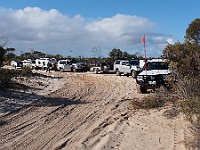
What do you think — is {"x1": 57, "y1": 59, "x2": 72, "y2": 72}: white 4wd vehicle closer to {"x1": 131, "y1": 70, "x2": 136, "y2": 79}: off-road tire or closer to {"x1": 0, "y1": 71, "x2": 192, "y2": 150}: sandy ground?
{"x1": 131, "y1": 70, "x2": 136, "y2": 79}: off-road tire

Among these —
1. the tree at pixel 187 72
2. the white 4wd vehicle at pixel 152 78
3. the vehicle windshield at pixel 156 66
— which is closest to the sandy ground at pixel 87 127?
the tree at pixel 187 72

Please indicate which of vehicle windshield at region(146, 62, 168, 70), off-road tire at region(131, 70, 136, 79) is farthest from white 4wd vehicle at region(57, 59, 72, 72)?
vehicle windshield at region(146, 62, 168, 70)

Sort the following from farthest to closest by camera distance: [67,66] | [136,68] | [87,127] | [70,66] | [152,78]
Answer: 1. [67,66]
2. [70,66]
3. [136,68]
4. [152,78]
5. [87,127]

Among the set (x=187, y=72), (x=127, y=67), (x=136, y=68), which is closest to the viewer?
(x=187, y=72)

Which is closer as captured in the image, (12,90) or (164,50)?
(164,50)

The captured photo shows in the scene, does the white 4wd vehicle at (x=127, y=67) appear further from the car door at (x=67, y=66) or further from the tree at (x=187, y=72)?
the tree at (x=187, y=72)

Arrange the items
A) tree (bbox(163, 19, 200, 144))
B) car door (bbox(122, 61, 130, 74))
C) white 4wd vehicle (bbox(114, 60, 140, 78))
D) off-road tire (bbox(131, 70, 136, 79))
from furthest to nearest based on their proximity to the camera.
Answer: car door (bbox(122, 61, 130, 74)) < white 4wd vehicle (bbox(114, 60, 140, 78)) < off-road tire (bbox(131, 70, 136, 79)) < tree (bbox(163, 19, 200, 144))

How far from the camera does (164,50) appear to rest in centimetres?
1218

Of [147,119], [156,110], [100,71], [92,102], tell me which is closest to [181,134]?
[147,119]

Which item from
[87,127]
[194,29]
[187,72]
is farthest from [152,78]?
[87,127]

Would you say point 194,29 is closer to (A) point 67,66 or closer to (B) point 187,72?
(B) point 187,72

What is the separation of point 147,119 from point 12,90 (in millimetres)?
9062

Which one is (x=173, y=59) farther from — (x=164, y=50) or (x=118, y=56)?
(x=118, y=56)

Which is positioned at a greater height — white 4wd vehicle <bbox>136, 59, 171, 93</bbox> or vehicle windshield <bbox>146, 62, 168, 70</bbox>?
vehicle windshield <bbox>146, 62, 168, 70</bbox>
